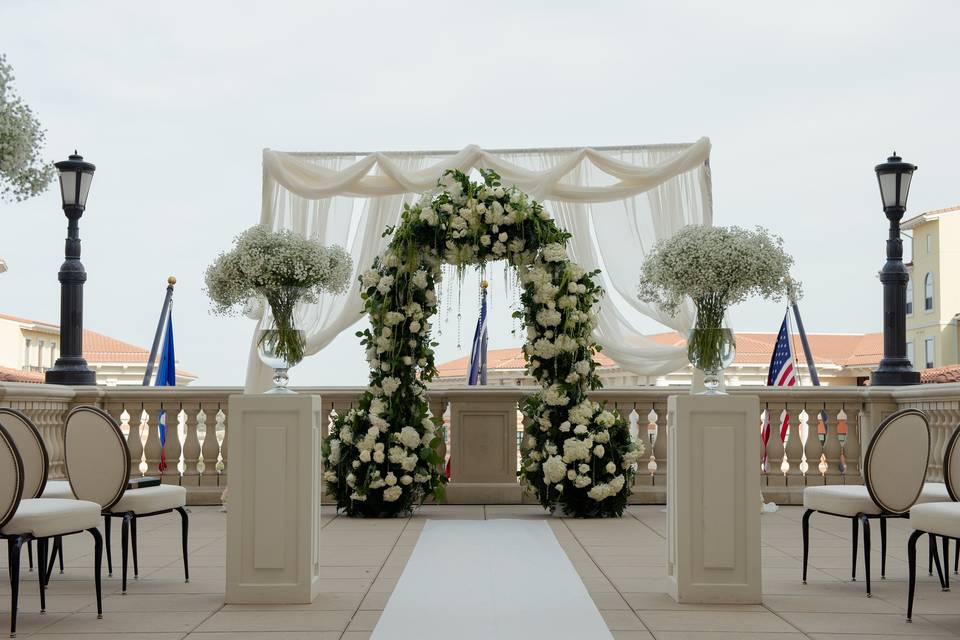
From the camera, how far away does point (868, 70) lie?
37.8 ft

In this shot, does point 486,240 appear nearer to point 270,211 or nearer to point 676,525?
point 270,211

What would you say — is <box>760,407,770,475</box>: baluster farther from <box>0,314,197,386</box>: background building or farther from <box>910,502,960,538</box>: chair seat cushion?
<box>0,314,197,386</box>: background building

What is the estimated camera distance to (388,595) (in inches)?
207

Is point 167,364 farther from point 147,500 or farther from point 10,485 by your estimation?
point 10,485

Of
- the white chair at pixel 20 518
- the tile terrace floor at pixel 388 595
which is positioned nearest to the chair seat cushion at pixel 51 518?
the white chair at pixel 20 518

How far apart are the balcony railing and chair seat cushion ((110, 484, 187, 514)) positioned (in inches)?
153

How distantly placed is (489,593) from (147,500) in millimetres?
1817

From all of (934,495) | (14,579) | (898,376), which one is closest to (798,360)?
(898,376)

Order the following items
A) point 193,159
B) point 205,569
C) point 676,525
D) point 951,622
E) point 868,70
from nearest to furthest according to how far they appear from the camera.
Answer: point 951,622 < point 676,525 < point 205,569 < point 193,159 < point 868,70

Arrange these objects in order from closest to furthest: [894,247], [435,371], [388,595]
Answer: [388,595], [435,371], [894,247]

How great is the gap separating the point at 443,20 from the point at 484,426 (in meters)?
3.89

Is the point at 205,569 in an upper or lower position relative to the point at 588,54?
lower

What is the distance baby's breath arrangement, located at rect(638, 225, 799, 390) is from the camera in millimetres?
5535

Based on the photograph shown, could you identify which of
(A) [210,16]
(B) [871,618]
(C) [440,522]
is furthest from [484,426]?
(B) [871,618]
